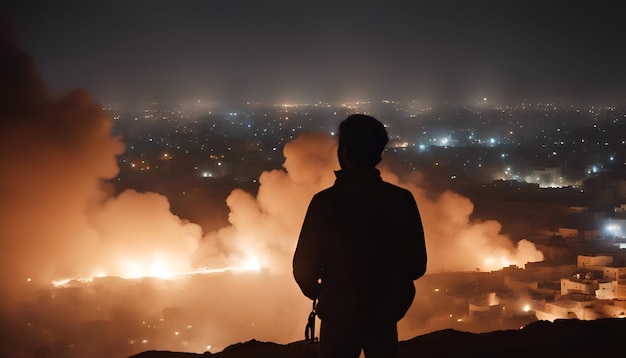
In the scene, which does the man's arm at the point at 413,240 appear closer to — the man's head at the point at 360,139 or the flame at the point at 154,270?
the man's head at the point at 360,139

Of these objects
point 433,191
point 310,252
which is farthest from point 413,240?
point 433,191

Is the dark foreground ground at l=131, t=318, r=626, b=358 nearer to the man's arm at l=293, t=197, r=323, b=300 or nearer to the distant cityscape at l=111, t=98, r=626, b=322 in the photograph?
the distant cityscape at l=111, t=98, r=626, b=322

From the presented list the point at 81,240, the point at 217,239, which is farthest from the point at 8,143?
the point at 217,239

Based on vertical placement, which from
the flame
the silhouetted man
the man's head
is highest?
the flame

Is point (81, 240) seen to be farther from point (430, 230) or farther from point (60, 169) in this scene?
point (430, 230)

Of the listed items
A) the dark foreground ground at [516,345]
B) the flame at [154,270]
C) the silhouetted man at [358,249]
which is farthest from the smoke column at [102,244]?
the silhouetted man at [358,249]

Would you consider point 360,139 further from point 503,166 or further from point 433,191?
point 503,166

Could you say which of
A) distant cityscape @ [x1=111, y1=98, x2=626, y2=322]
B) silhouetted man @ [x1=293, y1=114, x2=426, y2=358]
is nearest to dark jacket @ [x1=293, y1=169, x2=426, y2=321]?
silhouetted man @ [x1=293, y1=114, x2=426, y2=358]

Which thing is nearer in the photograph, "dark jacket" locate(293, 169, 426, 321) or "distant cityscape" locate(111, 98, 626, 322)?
"dark jacket" locate(293, 169, 426, 321)
